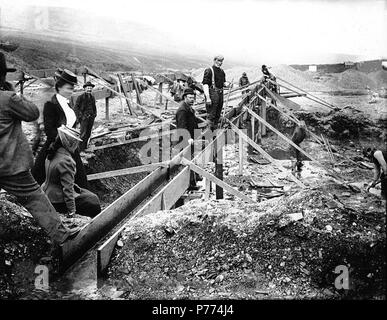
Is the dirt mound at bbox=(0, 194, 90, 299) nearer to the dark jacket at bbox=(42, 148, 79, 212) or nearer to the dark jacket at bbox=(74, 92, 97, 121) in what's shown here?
the dark jacket at bbox=(42, 148, 79, 212)

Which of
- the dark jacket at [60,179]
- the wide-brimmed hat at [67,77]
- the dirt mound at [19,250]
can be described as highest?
the wide-brimmed hat at [67,77]

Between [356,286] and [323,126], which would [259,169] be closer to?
[323,126]

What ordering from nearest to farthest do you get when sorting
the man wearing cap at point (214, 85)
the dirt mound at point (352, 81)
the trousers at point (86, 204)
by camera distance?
1. the trousers at point (86, 204)
2. the man wearing cap at point (214, 85)
3. the dirt mound at point (352, 81)

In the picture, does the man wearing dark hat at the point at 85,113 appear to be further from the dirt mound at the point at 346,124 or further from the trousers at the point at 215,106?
the dirt mound at the point at 346,124

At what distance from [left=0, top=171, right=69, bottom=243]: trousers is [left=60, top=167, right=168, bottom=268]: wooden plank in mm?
236

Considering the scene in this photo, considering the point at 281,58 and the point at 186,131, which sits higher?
the point at 281,58

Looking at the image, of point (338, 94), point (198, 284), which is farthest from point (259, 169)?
point (338, 94)

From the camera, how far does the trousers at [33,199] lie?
11.2 ft

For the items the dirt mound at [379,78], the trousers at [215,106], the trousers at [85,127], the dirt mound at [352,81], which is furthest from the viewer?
the dirt mound at [352,81]

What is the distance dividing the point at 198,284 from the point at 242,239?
646 mm

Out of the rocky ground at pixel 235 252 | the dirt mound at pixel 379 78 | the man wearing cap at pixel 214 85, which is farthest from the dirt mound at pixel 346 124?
the rocky ground at pixel 235 252

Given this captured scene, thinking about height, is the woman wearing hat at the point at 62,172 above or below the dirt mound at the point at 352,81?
below

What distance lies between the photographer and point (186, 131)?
264 inches

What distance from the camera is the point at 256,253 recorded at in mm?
3717
